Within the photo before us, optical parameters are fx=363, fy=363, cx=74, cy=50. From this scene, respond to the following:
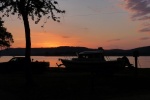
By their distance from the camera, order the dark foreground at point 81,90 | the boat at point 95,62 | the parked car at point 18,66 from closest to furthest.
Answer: the dark foreground at point 81,90 → the boat at point 95,62 → the parked car at point 18,66

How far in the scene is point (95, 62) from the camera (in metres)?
35.4

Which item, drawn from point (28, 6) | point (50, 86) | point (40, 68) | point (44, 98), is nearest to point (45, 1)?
point (28, 6)

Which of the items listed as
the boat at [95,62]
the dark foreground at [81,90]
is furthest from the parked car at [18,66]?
the dark foreground at [81,90]

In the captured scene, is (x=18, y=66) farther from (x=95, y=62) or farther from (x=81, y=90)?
(x=81, y=90)

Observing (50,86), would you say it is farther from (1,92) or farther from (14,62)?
(14,62)

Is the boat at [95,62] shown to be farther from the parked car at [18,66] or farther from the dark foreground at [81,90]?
the dark foreground at [81,90]

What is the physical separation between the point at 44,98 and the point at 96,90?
3.79 metres

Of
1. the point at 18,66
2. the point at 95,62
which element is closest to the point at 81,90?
the point at 95,62

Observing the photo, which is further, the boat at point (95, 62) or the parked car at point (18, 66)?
the parked car at point (18, 66)

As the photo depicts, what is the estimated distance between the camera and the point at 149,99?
17062 mm

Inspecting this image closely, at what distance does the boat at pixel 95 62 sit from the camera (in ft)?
110

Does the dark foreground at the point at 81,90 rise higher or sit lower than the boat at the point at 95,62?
lower

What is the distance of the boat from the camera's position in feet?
110

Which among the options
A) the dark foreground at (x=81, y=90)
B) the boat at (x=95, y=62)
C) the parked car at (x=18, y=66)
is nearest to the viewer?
the dark foreground at (x=81, y=90)
